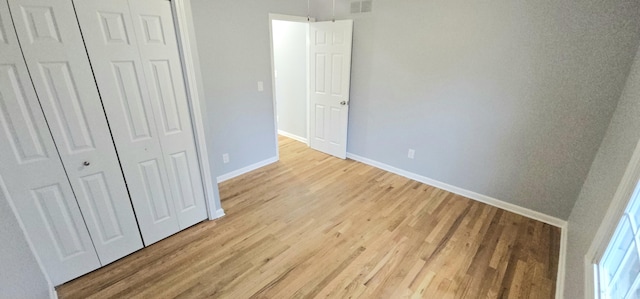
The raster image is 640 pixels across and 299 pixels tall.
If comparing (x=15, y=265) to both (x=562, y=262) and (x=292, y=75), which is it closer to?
(x=562, y=262)

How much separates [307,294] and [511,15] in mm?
2965

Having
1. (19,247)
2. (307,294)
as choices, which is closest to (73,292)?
(19,247)

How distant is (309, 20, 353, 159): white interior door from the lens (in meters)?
3.58

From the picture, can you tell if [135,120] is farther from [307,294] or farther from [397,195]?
[397,195]

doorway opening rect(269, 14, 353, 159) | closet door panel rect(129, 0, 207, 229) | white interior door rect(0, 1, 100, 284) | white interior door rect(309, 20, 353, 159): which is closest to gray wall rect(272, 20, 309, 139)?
doorway opening rect(269, 14, 353, 159)

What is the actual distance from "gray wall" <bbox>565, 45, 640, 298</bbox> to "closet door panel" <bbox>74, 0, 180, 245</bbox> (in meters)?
2.91

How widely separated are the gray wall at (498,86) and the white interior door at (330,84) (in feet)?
0.57

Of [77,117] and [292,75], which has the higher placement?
[292,75]

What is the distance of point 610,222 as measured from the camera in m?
1.37

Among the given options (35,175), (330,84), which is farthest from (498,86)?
(35,175)

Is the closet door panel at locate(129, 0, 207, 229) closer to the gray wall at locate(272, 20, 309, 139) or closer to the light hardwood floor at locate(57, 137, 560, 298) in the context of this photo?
the light hardwood floor at locate(57, 137, 560, 298)

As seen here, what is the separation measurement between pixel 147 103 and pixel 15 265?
1.19 metres

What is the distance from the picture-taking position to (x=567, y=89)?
2.22 meters

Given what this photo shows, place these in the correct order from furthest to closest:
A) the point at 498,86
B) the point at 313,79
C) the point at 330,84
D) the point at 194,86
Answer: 1. the point at 313,79
2. the point at 330,84
3. the point at 498,86
4. the point at 194,86
